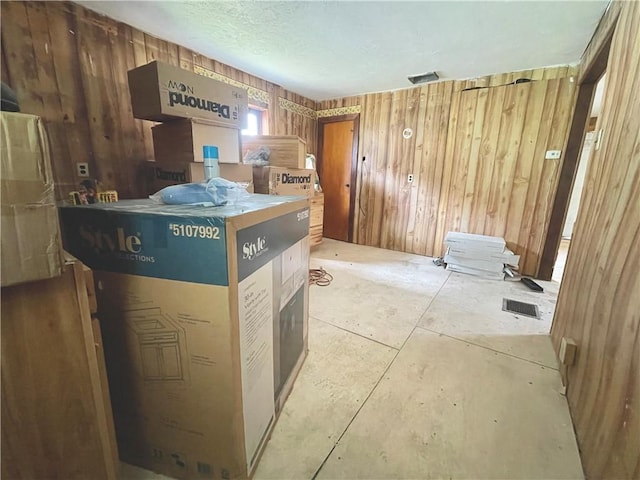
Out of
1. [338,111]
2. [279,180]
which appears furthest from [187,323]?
[338,111]

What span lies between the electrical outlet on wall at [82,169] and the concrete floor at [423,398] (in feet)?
6.98

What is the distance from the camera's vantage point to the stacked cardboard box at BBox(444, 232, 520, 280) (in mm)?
3289

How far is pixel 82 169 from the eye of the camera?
2.20 metres

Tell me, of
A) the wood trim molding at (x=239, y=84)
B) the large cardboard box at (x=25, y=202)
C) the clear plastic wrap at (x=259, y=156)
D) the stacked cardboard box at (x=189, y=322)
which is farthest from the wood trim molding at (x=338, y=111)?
the large cardboard box at (x=25, y=202)

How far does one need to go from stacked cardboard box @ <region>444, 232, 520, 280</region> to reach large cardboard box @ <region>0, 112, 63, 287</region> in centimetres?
369

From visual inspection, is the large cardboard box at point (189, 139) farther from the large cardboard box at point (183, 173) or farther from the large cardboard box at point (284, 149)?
the large cardboard box at point (284, 149)

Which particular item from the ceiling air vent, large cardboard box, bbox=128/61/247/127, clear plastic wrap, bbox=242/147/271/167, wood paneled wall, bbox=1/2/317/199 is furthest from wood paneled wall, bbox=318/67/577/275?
wood paneled wall, bbox=1/2/317/199

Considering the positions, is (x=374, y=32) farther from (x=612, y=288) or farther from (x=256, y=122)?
(x=612, y=288)

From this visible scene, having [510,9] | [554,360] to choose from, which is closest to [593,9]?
[510,9]

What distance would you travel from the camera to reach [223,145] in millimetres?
2170

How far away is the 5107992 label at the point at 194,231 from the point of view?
2.60ft

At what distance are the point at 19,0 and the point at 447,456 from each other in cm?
362

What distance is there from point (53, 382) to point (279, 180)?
2.16m

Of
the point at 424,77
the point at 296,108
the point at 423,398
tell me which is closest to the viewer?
the point at 423,398
